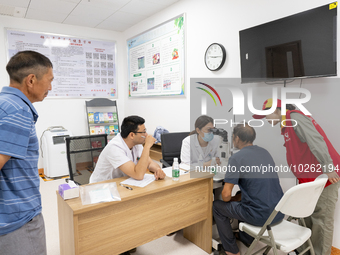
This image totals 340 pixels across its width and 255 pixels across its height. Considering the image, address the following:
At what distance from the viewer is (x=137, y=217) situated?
1.90 metres

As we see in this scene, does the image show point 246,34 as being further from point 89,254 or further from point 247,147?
point 89,254

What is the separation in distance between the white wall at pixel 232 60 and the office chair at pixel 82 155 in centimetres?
150

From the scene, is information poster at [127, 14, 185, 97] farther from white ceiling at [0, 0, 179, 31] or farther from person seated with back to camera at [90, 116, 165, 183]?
person seated with back to camera at [90, 116, 165, 183]

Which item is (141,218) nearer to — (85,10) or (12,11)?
(85,10)

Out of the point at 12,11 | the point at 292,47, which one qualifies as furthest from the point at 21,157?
the point at 12,11

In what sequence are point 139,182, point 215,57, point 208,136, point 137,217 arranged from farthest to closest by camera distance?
point 215,57 → point 208,136 → point 139,182 → point 137,217

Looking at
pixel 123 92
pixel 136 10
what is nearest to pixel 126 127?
pixel 136 10

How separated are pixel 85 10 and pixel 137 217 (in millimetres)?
3613

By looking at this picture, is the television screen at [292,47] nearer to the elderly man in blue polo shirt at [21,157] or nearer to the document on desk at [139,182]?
the document on desk at [139,182]

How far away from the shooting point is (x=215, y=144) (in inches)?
109

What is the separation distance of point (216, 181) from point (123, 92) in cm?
368

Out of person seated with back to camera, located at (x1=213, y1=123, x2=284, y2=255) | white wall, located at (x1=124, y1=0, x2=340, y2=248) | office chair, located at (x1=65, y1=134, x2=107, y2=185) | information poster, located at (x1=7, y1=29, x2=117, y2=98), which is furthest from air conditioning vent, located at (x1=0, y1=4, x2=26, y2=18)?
person seated with back to camera, located at (x1=213, y1=123, x2=284, y2=255)

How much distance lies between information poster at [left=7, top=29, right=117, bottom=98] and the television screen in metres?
3.29

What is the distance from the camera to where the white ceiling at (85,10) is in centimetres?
379
